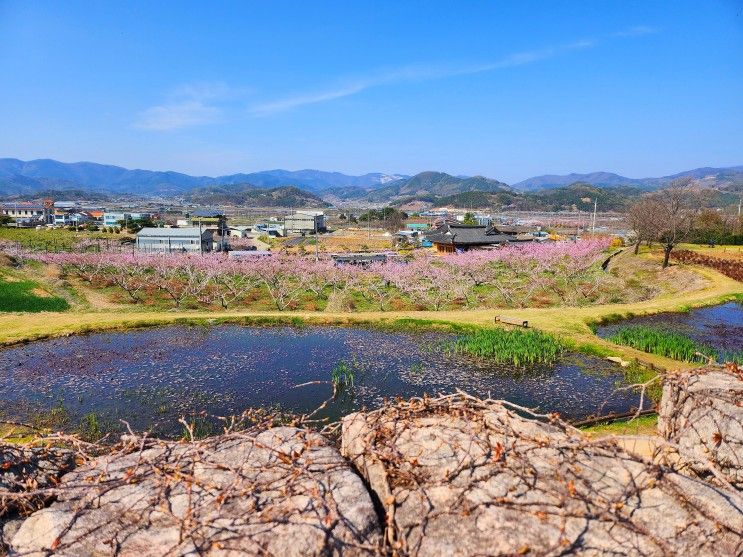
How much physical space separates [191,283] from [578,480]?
3517 cm

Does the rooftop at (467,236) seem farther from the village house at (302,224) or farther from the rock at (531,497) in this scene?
the rock at (531,497)

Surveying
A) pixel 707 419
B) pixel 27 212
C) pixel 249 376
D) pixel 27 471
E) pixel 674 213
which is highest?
pixel 674 213

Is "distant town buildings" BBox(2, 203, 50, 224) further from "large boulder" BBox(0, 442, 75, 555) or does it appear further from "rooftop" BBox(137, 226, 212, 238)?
"large boulder" BBox(0, 442, 75, 555)

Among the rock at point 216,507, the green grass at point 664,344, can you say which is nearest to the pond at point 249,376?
the green grass at point 664,344

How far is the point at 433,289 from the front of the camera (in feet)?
123

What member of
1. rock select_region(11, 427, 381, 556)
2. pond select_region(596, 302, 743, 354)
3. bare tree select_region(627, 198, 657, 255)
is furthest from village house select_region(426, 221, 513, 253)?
rock select_region(11, 427, 381, 556)

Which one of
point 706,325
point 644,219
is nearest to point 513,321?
point 706,325

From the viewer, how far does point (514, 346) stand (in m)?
20.0

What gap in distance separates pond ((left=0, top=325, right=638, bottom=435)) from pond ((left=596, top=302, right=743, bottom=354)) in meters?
7.30

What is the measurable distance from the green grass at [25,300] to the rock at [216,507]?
3194cm

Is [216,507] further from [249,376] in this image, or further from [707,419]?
[249,376]

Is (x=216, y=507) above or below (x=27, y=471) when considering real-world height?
above

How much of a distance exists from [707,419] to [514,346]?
1440 centimetres

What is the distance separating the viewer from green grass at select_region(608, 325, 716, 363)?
19406mm
